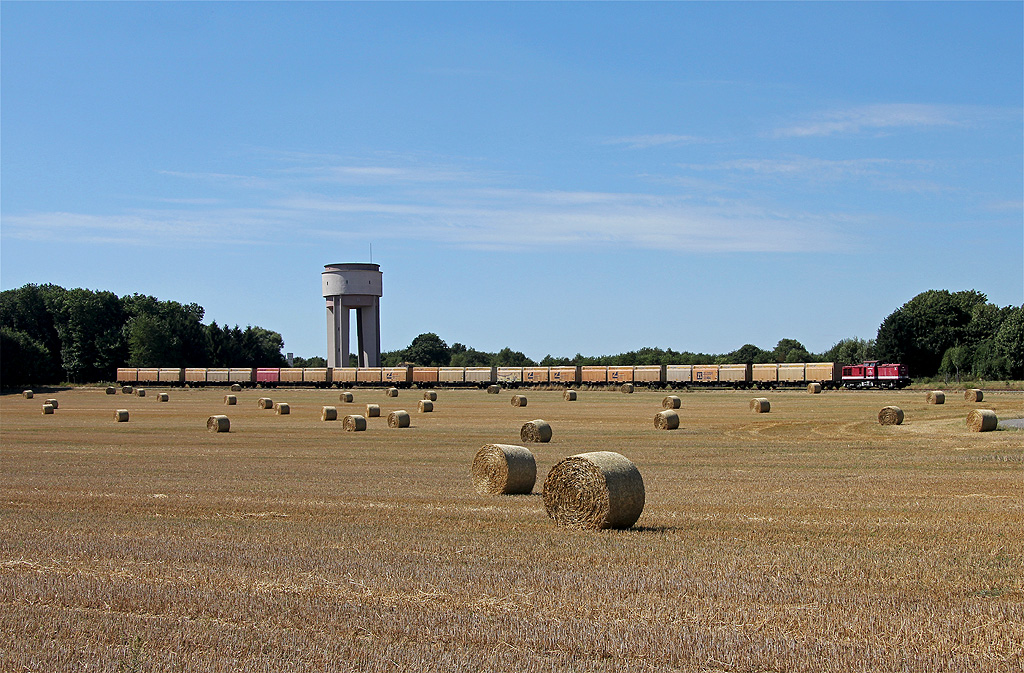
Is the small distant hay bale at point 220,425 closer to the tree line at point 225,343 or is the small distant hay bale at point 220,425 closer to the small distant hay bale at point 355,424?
the small distant hay bale at point 355,424

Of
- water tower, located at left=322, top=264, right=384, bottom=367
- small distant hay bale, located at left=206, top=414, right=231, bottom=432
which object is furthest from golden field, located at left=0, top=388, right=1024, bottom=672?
water tower, located at left=322, top=264, right=384, bottom=367

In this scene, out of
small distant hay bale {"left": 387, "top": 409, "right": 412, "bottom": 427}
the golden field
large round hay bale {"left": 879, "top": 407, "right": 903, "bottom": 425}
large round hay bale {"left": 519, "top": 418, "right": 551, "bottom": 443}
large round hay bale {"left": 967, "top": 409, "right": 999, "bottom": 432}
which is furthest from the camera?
small distant hay bale {"left": 387, "top": 409, "right": 412, "bottom": 427}

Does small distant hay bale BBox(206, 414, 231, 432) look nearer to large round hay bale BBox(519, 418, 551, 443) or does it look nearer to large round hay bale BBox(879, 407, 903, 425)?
large round hay bale BBox(519, 418, 551, 443)

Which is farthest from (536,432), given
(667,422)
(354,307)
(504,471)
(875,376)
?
(354,307)

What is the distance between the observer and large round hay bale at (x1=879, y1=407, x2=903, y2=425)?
38219 millimetres

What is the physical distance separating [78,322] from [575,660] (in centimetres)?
14007

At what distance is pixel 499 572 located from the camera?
11367mm

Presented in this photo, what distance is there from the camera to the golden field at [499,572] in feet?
28.1

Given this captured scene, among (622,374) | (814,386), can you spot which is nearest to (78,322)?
(622,374)

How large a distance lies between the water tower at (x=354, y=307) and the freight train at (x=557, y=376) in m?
9.80

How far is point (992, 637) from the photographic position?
28.8 feet

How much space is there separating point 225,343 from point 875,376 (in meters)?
93.1

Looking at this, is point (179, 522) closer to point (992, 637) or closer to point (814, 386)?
point (992, 637)

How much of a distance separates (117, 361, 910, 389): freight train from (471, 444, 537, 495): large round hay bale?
7085cm
